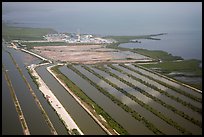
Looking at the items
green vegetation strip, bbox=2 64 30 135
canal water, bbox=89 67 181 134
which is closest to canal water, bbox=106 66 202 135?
canal water, bbox=89 67 181 134

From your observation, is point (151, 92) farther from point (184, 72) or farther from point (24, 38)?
point (24, 38)

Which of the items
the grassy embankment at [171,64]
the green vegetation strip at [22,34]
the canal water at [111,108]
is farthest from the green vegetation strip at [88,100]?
the green vegetation strip at [22,34]

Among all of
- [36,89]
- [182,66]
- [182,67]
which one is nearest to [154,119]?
[36,89]

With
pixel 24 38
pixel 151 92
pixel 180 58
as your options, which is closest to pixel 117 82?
pixel 151 92

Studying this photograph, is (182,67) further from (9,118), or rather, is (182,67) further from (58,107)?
(9,118)

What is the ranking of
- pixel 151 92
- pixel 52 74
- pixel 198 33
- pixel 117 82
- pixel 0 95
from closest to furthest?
pixel 0 95 → pixel 151 92 → pixel 117 82 → pixel 52 74 → pixel 198 33

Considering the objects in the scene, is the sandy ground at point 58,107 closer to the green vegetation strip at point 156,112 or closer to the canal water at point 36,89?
the canal water at point 36,89
